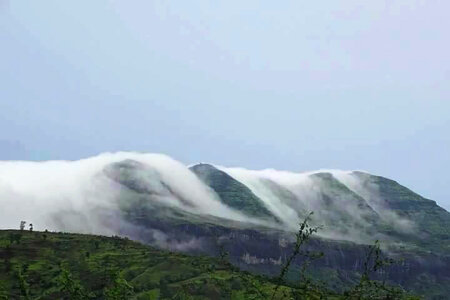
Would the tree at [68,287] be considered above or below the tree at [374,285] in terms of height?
below

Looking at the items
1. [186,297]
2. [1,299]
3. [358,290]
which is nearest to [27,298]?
[1,299]

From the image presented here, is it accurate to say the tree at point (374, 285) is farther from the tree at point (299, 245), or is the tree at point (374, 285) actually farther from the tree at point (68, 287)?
the tree at point (68, 287)

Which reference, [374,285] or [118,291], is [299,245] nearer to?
[374,285]

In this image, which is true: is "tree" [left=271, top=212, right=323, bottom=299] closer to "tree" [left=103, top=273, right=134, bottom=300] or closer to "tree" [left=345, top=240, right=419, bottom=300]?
"tree" [left=345, top=240, right=419, bottom=300]

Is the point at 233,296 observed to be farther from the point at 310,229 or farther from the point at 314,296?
the point at 310,229

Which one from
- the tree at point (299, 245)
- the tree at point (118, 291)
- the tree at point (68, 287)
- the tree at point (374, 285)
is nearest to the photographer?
the tree at point (374, 285)

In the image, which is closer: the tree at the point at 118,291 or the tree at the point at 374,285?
the tree at the point at 374,285

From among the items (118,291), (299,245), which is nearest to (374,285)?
(299,245)

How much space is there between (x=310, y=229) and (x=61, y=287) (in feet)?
38.9

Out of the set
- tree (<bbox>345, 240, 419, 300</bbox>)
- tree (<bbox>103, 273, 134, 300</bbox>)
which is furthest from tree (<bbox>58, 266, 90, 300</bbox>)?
tree (<bbox>345, 240, 419, 300</bbox>)

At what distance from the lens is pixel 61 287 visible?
2483cm

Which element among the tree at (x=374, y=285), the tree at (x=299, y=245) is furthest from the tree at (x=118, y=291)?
the tree at (x=374, y=285)

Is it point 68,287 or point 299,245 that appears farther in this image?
point 299,245

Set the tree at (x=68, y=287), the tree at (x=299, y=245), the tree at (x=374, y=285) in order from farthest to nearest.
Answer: the tree at (x=68, y=287), the tree at (x=299, y=245), the tree at (x=374, y=285)
